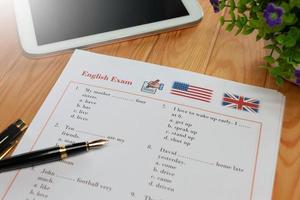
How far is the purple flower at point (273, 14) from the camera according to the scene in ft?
1.55

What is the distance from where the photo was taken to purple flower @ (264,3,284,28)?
0.47 m

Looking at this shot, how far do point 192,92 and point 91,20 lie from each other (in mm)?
243

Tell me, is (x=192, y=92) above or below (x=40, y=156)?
above

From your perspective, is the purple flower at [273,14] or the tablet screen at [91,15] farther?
the tablet screen at [91,15]

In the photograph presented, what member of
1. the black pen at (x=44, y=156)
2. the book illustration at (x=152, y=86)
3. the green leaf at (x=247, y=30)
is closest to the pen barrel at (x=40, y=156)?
the black pen at (x=44, y=156)

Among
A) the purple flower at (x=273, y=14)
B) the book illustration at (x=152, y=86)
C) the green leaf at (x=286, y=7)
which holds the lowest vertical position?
the book illustration at (x=152, y=86)

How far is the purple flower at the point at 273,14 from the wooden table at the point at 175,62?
0.52ft

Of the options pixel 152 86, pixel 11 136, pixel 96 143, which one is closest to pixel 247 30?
pixel 152 86

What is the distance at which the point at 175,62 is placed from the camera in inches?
25.6

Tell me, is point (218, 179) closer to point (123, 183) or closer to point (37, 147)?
point (123, 183)

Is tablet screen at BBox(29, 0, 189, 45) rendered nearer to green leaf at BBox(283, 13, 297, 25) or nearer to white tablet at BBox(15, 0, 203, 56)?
white tablet at BBox(15, 0, 203, 56)

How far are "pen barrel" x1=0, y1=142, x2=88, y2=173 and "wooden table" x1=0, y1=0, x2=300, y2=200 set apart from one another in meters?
0.08

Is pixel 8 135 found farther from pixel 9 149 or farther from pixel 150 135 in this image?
pixel 150 135

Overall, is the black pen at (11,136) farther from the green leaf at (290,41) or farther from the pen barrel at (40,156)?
the green leaf at (290,41)
